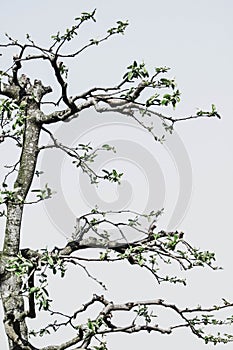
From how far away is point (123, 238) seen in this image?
2.31 m

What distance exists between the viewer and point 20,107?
6.53 ft

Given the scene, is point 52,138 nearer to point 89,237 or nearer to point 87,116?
point 87,116

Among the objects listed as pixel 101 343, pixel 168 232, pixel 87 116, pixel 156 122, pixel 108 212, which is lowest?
pixel 101 343

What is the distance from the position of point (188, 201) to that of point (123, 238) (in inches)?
14.9

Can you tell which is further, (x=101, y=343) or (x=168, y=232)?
(x=168, y=232)

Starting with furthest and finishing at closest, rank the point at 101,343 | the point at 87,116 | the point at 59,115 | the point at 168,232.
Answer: the point at 87,116
the point at 59,115
the point at 168,232
the point at 101,343

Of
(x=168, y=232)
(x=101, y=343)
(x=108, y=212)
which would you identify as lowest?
(x=101, y=343)

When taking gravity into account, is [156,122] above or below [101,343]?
above

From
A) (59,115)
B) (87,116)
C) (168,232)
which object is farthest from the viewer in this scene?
(87,116)

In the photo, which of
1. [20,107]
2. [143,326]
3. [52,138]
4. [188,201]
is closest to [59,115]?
[52,138]

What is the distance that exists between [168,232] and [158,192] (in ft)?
1.23

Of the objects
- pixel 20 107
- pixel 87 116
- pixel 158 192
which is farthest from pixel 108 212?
pixel 20 107

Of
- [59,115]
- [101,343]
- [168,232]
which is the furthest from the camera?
[59,115]

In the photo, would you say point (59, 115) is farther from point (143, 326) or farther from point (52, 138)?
point (143, 326)
